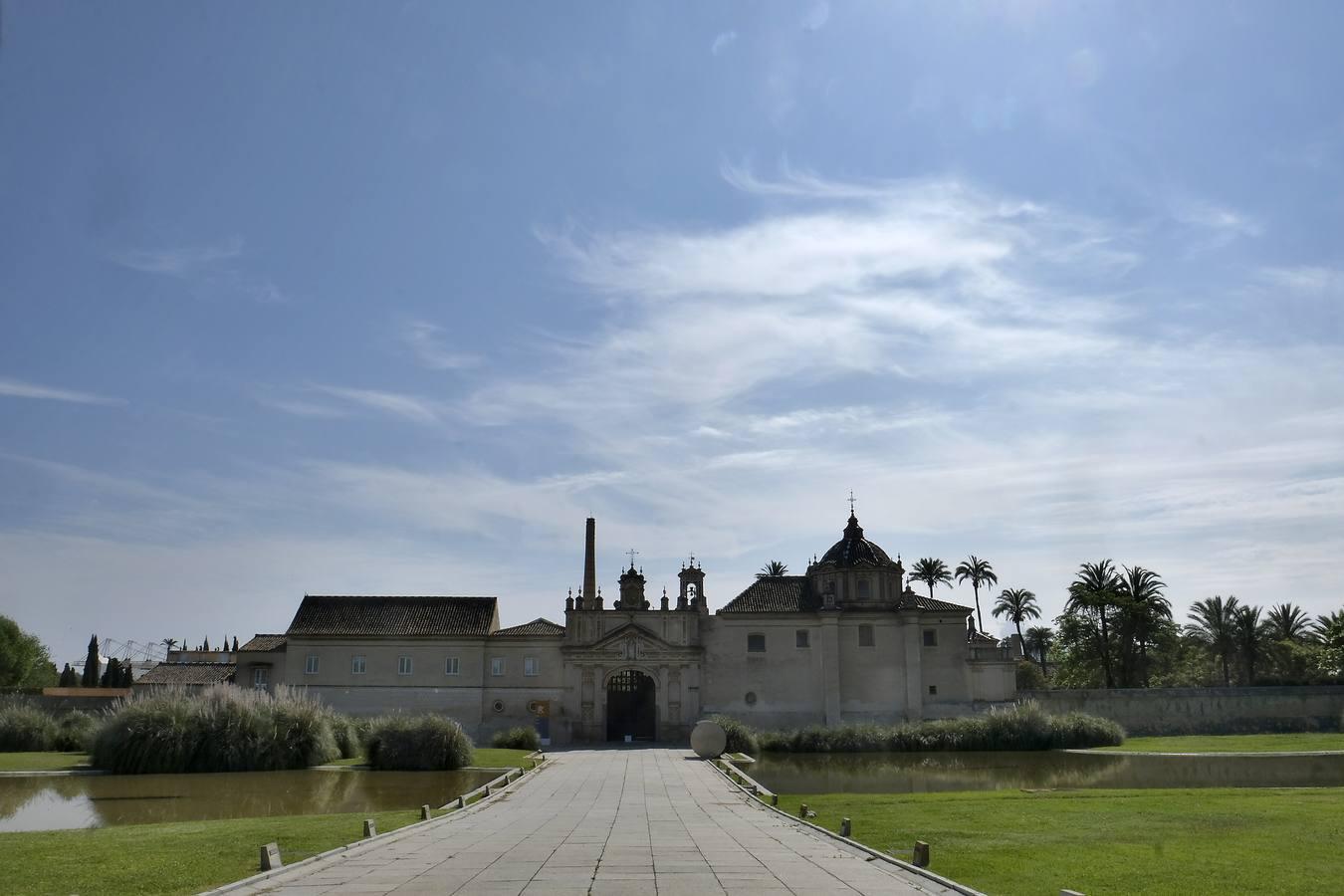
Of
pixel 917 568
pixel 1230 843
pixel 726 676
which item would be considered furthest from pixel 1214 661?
pixel 1230 843

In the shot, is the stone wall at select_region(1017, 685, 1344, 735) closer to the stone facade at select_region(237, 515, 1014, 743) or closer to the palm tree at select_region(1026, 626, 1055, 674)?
the stone facade at select_region(237, 515, 1014, 743)

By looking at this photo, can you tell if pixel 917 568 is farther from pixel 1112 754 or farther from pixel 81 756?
pixel 81 756

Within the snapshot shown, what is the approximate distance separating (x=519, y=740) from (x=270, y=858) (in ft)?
108

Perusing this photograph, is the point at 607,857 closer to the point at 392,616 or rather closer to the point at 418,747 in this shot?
the point at 418,747

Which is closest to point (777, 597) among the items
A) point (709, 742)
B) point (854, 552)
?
point (854, 552)

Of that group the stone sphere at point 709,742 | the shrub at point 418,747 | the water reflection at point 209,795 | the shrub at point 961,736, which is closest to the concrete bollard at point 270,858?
the water reflection at point 209,795

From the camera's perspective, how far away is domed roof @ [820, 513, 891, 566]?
51.3 m

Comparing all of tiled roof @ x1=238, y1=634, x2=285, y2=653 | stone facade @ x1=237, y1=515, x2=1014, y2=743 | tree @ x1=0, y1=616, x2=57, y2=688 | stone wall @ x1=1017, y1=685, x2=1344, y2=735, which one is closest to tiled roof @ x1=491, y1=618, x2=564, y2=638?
stone facade @ x1=237, y1=515, x2=1014, y2=743

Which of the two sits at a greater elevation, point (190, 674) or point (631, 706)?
point (190, 674)

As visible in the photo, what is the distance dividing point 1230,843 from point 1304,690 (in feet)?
143

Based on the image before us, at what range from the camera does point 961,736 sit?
41.9 m

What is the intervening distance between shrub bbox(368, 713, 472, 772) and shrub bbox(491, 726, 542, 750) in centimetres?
1047

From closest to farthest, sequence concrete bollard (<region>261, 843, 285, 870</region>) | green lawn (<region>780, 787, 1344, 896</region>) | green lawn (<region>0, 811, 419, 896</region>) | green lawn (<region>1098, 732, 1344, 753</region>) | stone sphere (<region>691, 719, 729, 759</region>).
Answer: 1. green lawn (<region>780, 787, 1344, 896</region>)
2. green lawn (<region>0, 811, 419, 896</region>)
3. concrete bollard (<region>261, 843, 285, 870</region>)
4. stone sphere (<region>691, 719, 729, 759</region>)
5. green lawn (<region>1098, 732, 1344, 753</region>)

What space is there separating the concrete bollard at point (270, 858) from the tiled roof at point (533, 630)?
1489 inches
